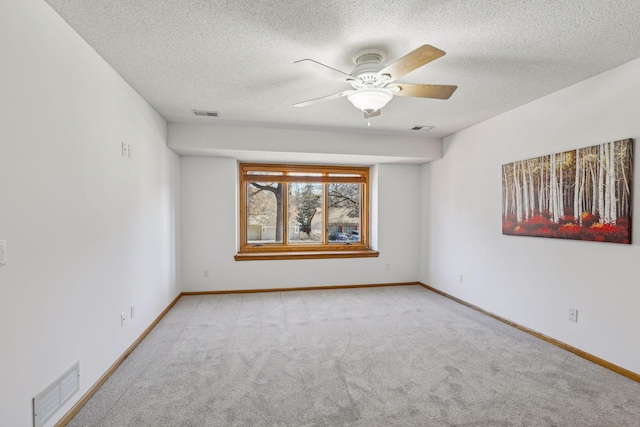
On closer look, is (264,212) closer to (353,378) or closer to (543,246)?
(353,378)

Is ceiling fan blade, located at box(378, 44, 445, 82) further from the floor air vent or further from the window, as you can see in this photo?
the window

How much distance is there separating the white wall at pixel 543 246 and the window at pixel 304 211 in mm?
1388

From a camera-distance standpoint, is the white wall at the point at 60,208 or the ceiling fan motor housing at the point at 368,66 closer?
the white wall at the point at 60,208

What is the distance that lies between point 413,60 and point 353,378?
2.27m

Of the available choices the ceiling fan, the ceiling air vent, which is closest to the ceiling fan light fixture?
the ceiling fan

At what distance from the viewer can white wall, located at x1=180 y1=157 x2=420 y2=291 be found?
188 inches

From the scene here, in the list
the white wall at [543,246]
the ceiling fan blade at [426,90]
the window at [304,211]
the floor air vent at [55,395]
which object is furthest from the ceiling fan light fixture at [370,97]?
the window at [304,211]

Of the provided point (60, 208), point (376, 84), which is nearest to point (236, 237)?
point (60, 208)

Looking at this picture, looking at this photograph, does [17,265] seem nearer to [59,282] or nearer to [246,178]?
[59,282]

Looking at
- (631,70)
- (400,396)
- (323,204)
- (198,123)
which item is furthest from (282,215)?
(631,70)

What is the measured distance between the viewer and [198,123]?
4145 mm

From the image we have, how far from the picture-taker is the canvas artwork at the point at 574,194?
97.8 inches

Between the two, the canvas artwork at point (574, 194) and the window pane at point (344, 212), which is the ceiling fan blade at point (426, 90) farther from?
the window pane at point (344, 212)

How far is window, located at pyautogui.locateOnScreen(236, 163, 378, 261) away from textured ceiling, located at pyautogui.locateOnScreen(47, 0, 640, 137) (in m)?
2.15
